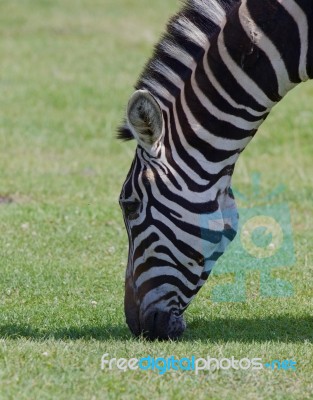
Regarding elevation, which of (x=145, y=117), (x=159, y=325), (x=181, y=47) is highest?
(x=181, y=47)

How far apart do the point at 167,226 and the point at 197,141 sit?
2.01 feet

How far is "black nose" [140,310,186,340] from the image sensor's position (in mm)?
6633

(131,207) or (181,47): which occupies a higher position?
(181,47)

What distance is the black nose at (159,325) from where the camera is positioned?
6633 mm

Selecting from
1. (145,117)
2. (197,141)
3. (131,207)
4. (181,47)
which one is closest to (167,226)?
(131,207)

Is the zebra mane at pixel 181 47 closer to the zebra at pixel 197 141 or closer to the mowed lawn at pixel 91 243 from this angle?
the zebra at pixel 197 141

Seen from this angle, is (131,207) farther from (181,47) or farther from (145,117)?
(181,47)

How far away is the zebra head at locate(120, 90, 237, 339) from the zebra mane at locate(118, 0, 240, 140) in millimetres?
157

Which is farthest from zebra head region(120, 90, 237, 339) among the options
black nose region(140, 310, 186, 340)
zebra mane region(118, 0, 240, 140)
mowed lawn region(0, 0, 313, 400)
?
mowed lawn region(0, 0, 313, 400)

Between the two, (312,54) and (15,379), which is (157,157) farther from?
(15,379)

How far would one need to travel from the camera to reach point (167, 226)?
6.57 meters

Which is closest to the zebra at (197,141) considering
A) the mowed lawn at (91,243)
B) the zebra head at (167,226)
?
the zebra head at (167,226)

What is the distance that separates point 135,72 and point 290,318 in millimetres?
13792

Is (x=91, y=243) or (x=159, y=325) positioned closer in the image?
(x=159, y=325)
